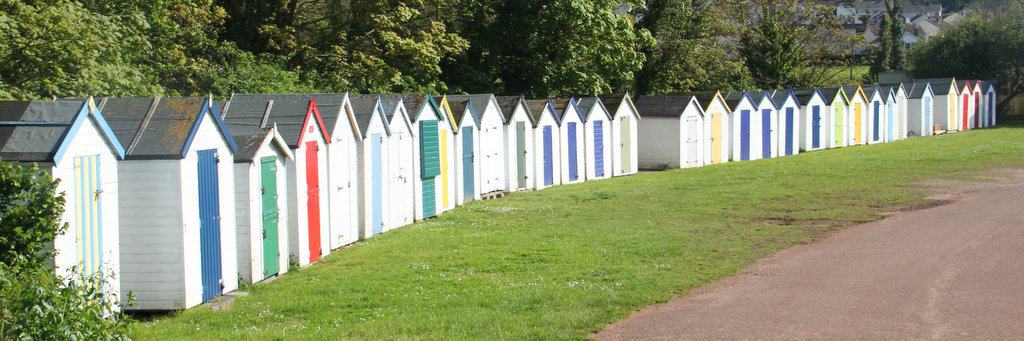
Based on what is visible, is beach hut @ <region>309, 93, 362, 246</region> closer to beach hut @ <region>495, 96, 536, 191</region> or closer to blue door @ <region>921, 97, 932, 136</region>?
beach hut @ <region>495, 96, 536, 191</region>

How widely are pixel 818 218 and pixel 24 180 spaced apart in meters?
14.2

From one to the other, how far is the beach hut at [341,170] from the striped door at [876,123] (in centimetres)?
3364

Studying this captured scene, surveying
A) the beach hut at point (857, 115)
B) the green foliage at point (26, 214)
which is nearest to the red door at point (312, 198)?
the green foliage at point (26, 214)

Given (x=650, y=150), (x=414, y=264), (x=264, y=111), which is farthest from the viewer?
(x=650, y=150)

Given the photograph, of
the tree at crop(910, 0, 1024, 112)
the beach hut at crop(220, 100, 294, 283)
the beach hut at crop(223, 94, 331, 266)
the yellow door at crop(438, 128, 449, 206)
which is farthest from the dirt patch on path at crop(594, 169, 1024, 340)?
the tree at crop(910, 0, 1024, 112)

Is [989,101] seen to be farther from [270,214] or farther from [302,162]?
[270,214]

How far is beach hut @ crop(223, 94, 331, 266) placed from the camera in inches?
547

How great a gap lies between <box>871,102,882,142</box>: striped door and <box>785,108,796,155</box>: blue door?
7578 millimetres

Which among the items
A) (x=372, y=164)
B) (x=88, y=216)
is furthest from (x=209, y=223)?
(x=372, y=164)

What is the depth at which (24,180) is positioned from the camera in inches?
328

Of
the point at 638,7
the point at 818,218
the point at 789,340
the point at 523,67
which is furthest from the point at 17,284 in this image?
the point at 638,7

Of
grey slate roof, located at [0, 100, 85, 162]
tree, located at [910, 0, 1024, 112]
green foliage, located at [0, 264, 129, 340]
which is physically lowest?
green foliage, located at [0, 264, 129, 340]

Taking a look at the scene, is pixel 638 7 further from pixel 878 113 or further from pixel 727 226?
pixel 727 226

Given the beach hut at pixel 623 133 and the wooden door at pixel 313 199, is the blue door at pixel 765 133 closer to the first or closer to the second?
the beach hut at pixel 623 133
